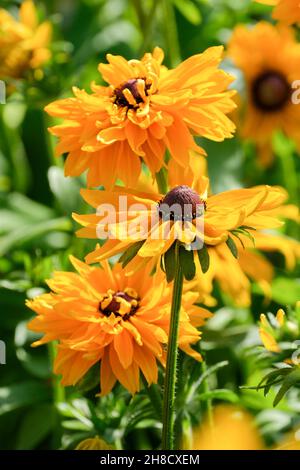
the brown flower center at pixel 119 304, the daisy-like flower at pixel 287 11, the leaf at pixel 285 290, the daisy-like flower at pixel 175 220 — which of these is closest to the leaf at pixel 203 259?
the daisy-like flower at pixel 175 220

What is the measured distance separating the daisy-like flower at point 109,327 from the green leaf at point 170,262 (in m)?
0.07

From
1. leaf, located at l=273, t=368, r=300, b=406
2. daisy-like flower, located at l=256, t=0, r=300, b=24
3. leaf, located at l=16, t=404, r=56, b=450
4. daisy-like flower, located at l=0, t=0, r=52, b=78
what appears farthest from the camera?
daisy-like flower, located at l=0, t=0, r=52, b=78

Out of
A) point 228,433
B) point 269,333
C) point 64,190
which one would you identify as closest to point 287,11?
point 269,333

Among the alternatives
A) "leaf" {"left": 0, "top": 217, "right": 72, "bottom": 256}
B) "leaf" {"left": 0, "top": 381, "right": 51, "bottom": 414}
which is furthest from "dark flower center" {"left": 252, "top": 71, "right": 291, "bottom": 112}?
"leaf" {"left": 0, "top": 381, "right": 51, "bottom": 414}

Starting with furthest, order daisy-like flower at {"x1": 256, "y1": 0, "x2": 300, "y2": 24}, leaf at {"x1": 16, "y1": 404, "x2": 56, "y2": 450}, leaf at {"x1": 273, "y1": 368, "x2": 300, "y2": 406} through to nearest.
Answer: leaf at {"x1": 16, "y1": 404, "x2": 56, "y2": 450} → daisy-like flower at {"x1": 256, "y1": 0, "x2": 300, "y2": 24} → leaf at {"x1": 273, "y1": 368, "x2": 300, "y2": 406}

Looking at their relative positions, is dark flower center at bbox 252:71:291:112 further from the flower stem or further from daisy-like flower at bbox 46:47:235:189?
the flower stem

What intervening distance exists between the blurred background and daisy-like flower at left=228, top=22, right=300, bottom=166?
0.11 ft

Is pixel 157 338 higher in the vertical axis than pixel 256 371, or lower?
lower

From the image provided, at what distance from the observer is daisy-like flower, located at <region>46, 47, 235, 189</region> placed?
0.72 m

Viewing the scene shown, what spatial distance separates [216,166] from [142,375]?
24.8 inches

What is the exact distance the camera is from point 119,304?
748 mm

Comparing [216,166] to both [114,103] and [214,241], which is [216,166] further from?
[214,241]
